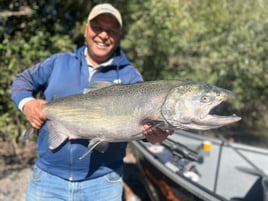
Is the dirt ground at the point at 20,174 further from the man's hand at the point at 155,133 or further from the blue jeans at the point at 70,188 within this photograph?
the man's hand at the point at 155,133

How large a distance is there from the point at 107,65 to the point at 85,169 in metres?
0.68

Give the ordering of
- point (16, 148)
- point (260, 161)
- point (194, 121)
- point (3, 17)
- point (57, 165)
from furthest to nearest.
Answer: point (16, 148), point (3, 17), point (260, 161), point (57, 165), point (194, 121)

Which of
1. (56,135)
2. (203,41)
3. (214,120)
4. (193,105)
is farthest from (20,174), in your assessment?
(214,120)

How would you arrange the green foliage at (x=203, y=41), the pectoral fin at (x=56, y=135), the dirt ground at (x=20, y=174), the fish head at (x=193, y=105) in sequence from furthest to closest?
the green foliage at (x=203, y=41)
the dirt ground at (x=20, y=174)
the pectoral fin at (x=56, y=135)
the fish head at (x=193, y=105)

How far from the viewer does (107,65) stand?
287cm

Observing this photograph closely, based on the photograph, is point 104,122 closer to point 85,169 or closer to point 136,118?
point 136,118

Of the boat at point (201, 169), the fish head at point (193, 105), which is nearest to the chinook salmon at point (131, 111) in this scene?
the fish head at point (193, 105)

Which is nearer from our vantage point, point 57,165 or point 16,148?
point 57,165

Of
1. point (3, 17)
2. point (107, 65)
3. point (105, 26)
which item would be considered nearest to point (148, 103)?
point (107, 65)

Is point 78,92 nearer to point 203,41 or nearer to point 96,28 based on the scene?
point 96,28

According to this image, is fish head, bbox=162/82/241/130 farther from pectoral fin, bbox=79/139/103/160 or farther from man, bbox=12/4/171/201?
man, bbox=12/4/171/201

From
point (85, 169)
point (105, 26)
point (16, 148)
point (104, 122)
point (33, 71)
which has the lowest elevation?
point (16, 148)

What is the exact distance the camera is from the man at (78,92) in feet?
9.09

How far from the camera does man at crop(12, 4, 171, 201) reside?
2770 millimetres
